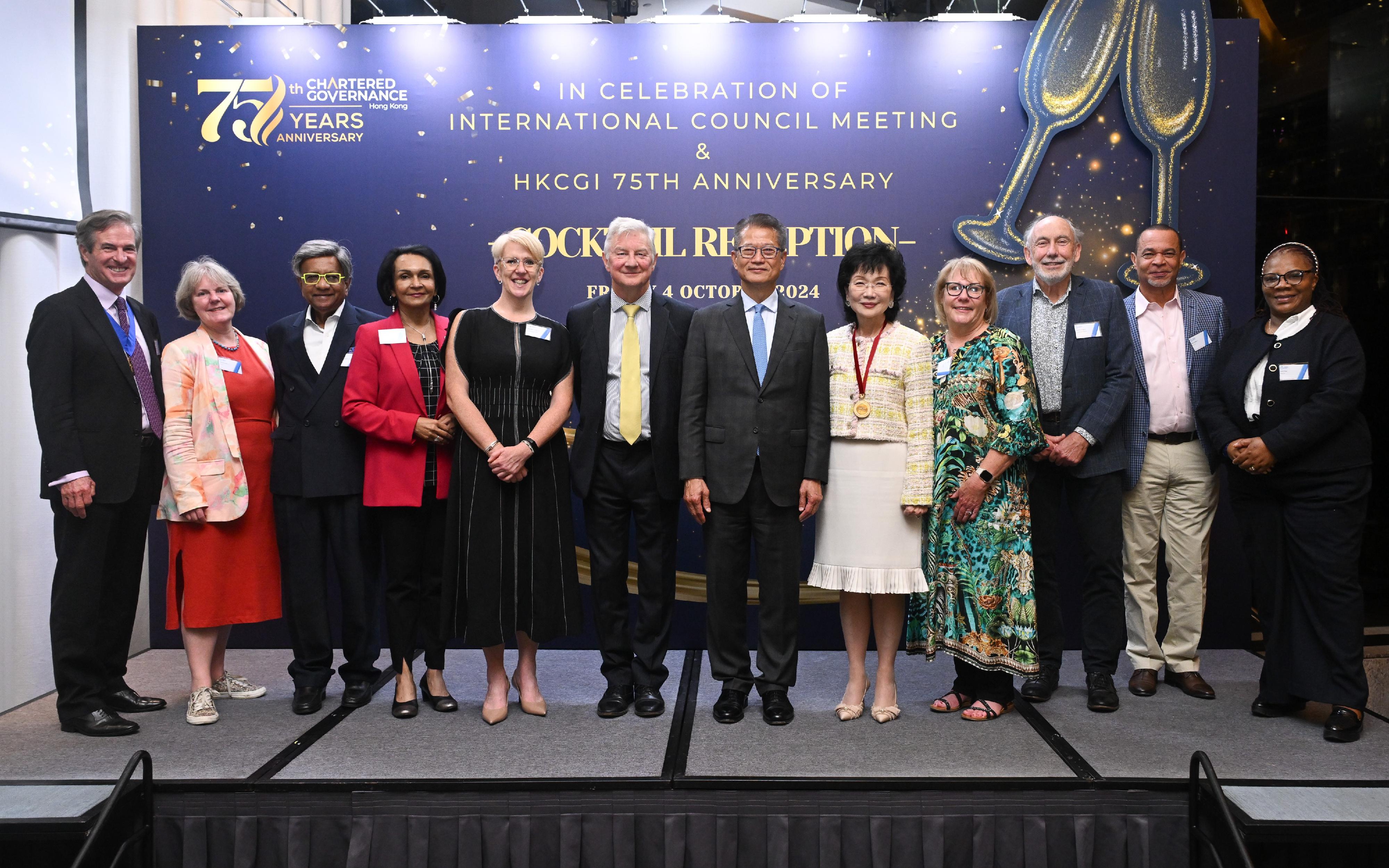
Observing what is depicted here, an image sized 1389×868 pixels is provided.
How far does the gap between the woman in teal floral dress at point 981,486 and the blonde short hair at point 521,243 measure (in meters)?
1.46

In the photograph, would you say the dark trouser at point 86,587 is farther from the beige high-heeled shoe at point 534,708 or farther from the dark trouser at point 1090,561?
the dark trouser at point 1090,561

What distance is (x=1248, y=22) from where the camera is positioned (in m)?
4.54

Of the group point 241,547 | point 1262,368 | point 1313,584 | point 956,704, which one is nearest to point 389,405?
point 241,547

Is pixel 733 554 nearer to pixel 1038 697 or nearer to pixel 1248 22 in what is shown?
pixel 1038 697

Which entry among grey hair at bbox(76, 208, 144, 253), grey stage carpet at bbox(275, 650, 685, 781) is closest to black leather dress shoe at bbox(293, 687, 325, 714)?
grey stage carpet at bbox(275, 650, 685, 781)

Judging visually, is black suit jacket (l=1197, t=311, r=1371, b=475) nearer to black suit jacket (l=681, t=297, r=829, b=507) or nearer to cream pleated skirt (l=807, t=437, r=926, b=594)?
cream pleated skirt (l=807, t=437, r=926, b=594)

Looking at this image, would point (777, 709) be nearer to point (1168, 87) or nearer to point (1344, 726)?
point (1344, 726)

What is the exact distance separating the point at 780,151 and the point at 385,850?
3.49 m

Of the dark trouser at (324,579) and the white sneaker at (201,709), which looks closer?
the white sneaker at (201,709)

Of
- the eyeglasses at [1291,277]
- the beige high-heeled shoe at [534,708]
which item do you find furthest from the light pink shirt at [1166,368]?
the beige high-heeled shoe at [534,708]

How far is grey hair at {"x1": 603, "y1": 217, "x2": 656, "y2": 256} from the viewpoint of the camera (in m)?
3.45

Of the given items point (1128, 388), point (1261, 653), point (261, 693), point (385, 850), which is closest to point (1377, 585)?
point (1261, 653)

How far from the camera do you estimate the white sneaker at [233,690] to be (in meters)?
3.87

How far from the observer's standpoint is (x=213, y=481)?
3572 millimetres
